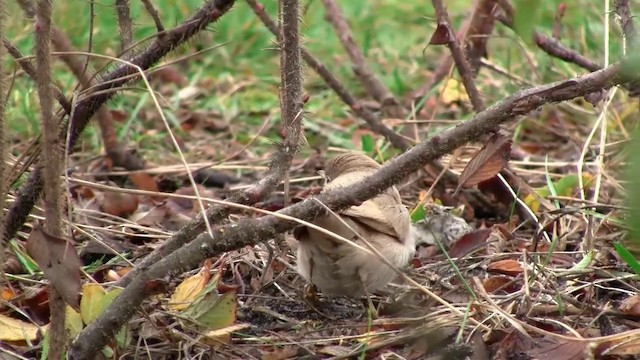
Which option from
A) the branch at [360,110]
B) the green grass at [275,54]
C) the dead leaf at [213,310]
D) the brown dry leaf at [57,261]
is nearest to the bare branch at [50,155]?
the brown dry leaf at [57,261]

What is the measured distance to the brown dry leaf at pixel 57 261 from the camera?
231 centimetres

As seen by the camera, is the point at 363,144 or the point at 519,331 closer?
the point at 519,331

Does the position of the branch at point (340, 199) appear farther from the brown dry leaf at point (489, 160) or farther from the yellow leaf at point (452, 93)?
the yellow leaf at point (452, 93)

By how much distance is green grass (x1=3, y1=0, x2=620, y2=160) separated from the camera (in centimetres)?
586

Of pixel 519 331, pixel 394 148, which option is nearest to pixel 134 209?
pixel 394 148

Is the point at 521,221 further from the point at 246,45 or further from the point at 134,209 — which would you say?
the point at 246,45

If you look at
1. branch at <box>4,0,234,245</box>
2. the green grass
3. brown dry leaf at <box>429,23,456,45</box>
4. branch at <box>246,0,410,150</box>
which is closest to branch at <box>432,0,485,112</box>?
brown dry leaf at <box>429,23,456,45</box>

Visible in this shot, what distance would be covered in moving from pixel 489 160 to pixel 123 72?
1.20m

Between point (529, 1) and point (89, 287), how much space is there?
1594 millimetres

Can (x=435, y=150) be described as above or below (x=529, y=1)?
below

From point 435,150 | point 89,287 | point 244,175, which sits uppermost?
point 435,150

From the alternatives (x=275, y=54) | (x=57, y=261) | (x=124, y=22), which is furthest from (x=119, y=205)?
(x=275, y=54)

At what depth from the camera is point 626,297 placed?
3.22m

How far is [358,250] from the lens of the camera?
3230 millimetres
